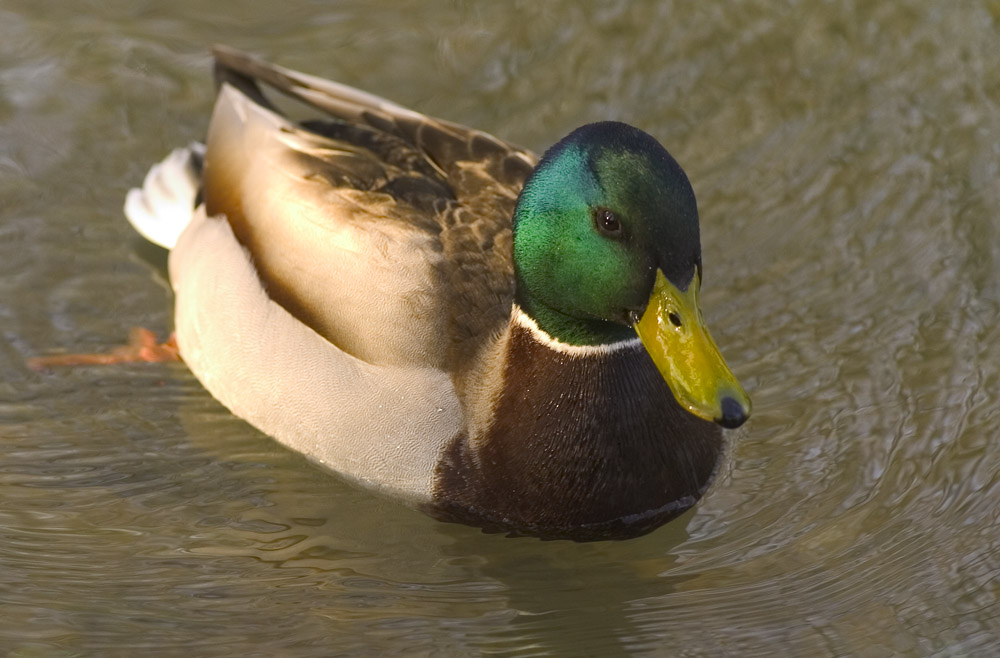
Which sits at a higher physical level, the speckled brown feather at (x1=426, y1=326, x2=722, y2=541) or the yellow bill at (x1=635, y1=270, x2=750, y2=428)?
the yellow bill at (x1=635, y1=270, x2=750, y2=428)

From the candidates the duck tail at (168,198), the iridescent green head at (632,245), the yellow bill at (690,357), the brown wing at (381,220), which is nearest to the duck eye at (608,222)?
the iridescent green head at (632,245)

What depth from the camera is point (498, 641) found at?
4422 mm

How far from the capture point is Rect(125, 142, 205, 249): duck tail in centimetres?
604

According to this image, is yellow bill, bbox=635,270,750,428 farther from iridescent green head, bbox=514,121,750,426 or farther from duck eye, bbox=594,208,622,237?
duck eye, bbox=594,208,622,237

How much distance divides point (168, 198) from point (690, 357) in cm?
288

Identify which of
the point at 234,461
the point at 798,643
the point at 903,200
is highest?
the point at 903,200

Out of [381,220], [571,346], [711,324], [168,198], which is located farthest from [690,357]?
[168,198]

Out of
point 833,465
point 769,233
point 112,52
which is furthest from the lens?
point 112,52

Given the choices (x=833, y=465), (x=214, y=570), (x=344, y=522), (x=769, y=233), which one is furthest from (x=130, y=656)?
(x=769, y=233)

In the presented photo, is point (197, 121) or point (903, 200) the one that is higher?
point (903, 200)

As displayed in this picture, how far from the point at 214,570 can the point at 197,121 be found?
300 cm

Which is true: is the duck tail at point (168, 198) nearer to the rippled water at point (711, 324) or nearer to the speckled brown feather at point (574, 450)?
the rippled water at point (711, 324)

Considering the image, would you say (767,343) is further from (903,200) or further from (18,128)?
(18,128)

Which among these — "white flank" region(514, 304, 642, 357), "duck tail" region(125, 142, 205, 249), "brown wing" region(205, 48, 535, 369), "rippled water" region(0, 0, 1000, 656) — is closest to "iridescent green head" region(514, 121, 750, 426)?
"white flank" region(514, 304, 642, 357)
